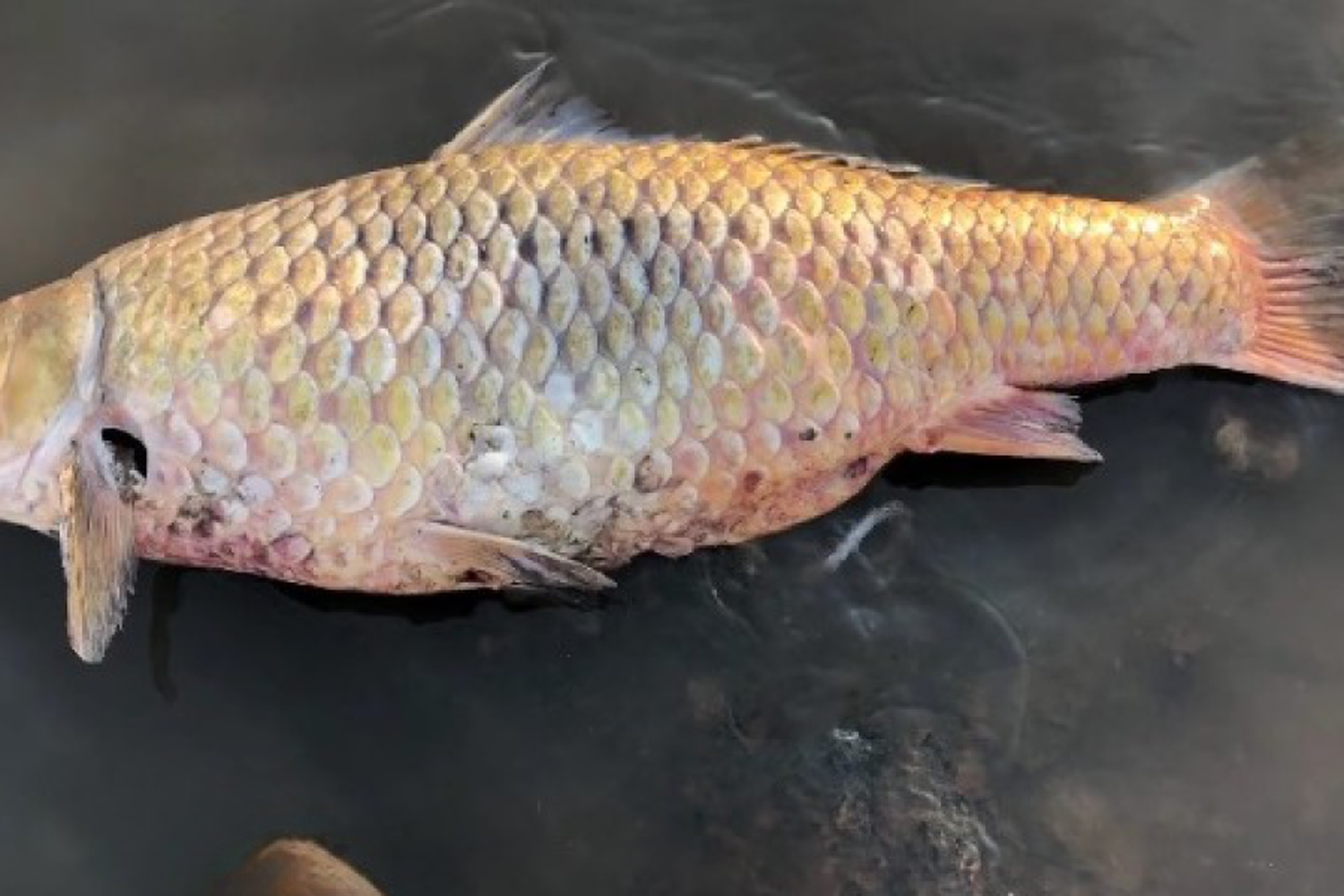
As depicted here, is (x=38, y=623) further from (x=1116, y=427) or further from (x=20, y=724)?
(x=1116, y=427)

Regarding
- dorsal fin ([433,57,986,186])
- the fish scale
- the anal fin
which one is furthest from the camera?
dorsal fin ([433,57,986,186])

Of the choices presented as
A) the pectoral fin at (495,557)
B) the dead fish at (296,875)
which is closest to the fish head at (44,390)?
the pectoral fin at (495,557)

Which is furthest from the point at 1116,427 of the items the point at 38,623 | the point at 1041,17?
the point at 38,623

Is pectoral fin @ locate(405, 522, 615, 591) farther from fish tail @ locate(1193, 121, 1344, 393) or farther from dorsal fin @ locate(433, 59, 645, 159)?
fish tail @ locate(1193, 121, 1344, 393)

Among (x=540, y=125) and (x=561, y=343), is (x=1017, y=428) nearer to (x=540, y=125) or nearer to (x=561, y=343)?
(x=561, y=343)

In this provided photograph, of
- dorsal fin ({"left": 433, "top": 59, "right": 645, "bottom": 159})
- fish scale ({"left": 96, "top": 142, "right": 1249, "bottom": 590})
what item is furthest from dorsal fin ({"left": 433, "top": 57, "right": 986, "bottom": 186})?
fish scale ({"left": 96, "top": 142, "right": 1249, "bottom": 590})

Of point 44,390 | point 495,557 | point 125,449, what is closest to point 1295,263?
point 495,557

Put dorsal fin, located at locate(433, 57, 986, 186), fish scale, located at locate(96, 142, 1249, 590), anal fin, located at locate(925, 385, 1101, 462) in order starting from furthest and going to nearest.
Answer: dorsal fin, located at locate(433, 57, 986, 186) → anal fin, located at locate(925, 385, 1101, 462) → fish scale, located at locate(96, 142, 1249, 590)
